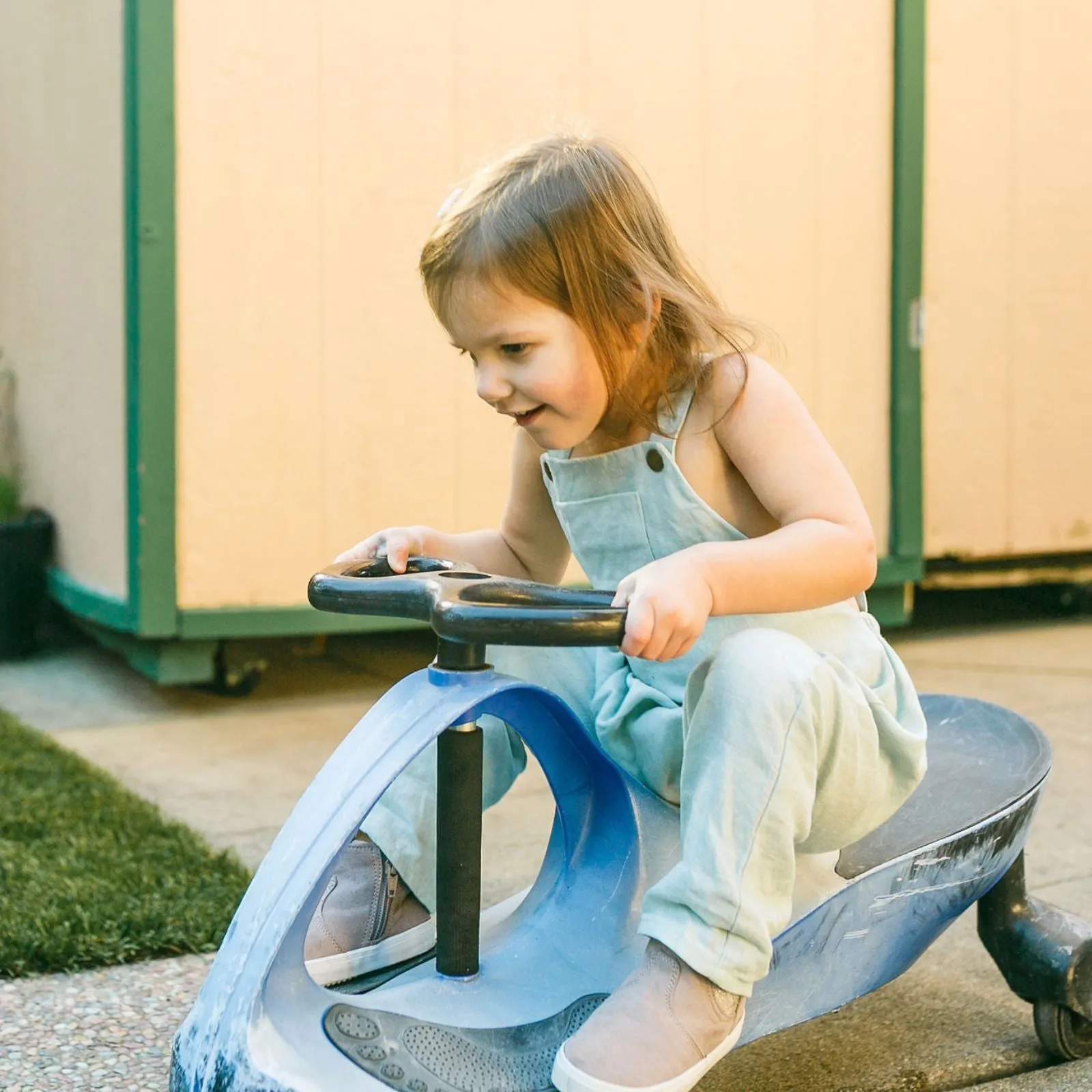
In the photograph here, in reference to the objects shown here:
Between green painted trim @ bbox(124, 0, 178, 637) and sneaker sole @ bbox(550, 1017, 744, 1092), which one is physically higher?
green painted trim @ bbox(124, 0, 178, 637)

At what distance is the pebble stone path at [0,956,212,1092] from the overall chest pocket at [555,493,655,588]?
69 cm

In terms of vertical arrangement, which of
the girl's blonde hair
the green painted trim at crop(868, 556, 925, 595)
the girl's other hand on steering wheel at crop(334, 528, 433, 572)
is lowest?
the green painted trim at crop(868, 556, 925, 595)

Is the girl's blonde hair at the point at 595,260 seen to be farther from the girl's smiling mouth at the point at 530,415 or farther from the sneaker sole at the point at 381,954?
the sneaker sole at the point at 381,954

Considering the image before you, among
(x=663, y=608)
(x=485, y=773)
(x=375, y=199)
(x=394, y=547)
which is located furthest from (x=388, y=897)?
(x=375, y=199)

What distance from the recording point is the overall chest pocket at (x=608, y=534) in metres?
1.55

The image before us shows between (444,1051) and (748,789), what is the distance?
1.10ft

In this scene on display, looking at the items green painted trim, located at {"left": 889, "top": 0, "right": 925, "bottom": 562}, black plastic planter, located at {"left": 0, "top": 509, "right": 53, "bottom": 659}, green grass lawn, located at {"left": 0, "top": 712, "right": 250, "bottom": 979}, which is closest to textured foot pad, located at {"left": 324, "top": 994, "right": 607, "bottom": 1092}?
green grass lawn, located at {"left": 0, "top": 712, "right": 250, "bottom": 979}

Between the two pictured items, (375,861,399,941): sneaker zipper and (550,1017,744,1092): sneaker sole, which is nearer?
(550,1017,744,1092): sneaker sole

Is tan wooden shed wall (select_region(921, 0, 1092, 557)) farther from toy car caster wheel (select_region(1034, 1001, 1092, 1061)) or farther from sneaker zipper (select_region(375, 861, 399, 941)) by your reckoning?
sneaker zipper (select_region(375, 861, 399, 941))

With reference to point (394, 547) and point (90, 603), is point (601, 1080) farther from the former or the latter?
point (90, 603)

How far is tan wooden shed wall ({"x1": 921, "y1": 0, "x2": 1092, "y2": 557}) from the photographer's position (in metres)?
4.15

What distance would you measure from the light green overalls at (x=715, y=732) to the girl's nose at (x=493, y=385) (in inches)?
6.6

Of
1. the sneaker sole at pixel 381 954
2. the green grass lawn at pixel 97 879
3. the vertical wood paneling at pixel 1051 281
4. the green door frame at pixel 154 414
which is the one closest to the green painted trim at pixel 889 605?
the vertical wood paneling at pixel 1051 281

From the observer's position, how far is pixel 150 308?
3139 millimetres
